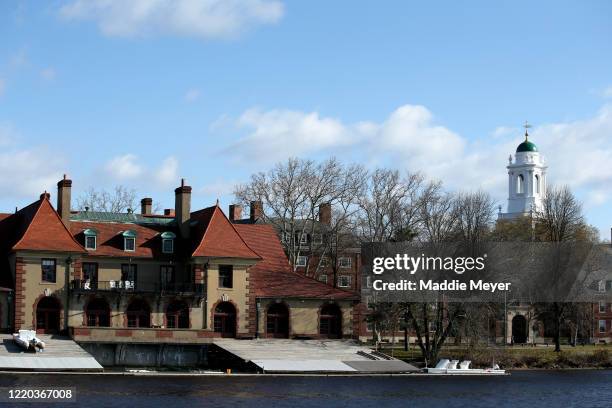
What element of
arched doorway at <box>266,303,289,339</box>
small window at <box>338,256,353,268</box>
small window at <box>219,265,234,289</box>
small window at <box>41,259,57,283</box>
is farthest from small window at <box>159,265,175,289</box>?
small window at <box>338,256,353,268</box>

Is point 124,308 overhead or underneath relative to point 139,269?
underneath

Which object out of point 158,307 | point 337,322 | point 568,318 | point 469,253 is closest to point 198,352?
point 158,307

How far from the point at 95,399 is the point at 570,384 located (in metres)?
30.5

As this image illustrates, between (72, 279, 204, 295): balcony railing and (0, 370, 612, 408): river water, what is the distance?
11.7 meters

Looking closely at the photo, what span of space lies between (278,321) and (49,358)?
19.1 meters

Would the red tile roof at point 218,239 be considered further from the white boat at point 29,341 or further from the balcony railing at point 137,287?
the white boat at point 29,341

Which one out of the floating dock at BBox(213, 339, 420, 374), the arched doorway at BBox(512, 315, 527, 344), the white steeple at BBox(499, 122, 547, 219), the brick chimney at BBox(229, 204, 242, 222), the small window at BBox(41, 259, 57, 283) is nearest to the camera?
the floating dock at BBox(213, 339, 420, 374)

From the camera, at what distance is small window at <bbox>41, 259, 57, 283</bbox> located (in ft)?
254

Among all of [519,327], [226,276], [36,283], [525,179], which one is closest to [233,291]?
[226,276]

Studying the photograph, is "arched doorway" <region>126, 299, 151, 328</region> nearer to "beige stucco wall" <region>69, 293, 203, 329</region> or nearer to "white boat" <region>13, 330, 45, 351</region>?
"beige stucco wall" <region>69, 293, 203, 329</region>

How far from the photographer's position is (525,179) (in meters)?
176

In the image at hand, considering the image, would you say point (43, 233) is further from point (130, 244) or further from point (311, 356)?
point (311, 356)

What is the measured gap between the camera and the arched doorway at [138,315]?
261 ft

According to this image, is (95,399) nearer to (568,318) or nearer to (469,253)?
(469,253)
